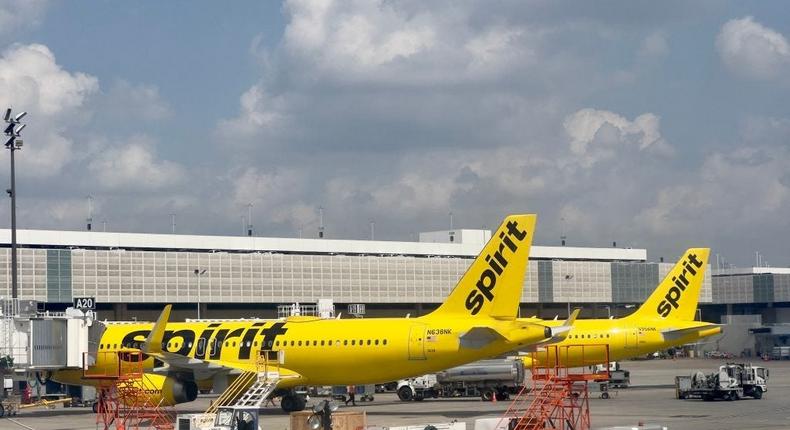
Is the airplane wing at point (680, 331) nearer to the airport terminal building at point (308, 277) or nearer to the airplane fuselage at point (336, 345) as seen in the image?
the airplane fuselage at point (336, 345)

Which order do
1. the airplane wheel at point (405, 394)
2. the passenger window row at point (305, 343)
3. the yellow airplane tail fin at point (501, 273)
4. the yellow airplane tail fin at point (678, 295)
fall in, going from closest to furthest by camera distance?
the yellow airplane tail fin at point (501, 273), the passenger window row at point (305, 343), the airplane wheel at point (405, 394), the yellow airplane tail fin at point (678, 295)

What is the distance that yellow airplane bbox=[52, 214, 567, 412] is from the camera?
54.3 m

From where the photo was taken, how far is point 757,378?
220 feet

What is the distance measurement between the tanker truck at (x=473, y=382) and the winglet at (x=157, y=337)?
15.1 metres

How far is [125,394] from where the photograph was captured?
1844 inches

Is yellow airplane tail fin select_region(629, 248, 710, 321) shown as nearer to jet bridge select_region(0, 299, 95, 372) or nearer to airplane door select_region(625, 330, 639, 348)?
airplane door select_region(625, 330, 639, 348)

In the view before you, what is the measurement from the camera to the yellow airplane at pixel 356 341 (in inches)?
2137

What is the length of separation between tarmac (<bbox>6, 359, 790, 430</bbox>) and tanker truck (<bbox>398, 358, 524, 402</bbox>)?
0.78 metres

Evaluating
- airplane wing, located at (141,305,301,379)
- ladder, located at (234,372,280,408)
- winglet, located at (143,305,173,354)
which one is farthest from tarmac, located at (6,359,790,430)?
winglet, located at (143,305,173,354)

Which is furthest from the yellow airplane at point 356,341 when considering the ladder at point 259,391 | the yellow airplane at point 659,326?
the yellow airplane at point 659,326

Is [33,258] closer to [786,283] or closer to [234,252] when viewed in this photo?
[234,252]

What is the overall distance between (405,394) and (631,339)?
14.5m

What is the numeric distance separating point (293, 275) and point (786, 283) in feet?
246

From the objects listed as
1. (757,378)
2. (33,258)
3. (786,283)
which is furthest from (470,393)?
(786,283)
